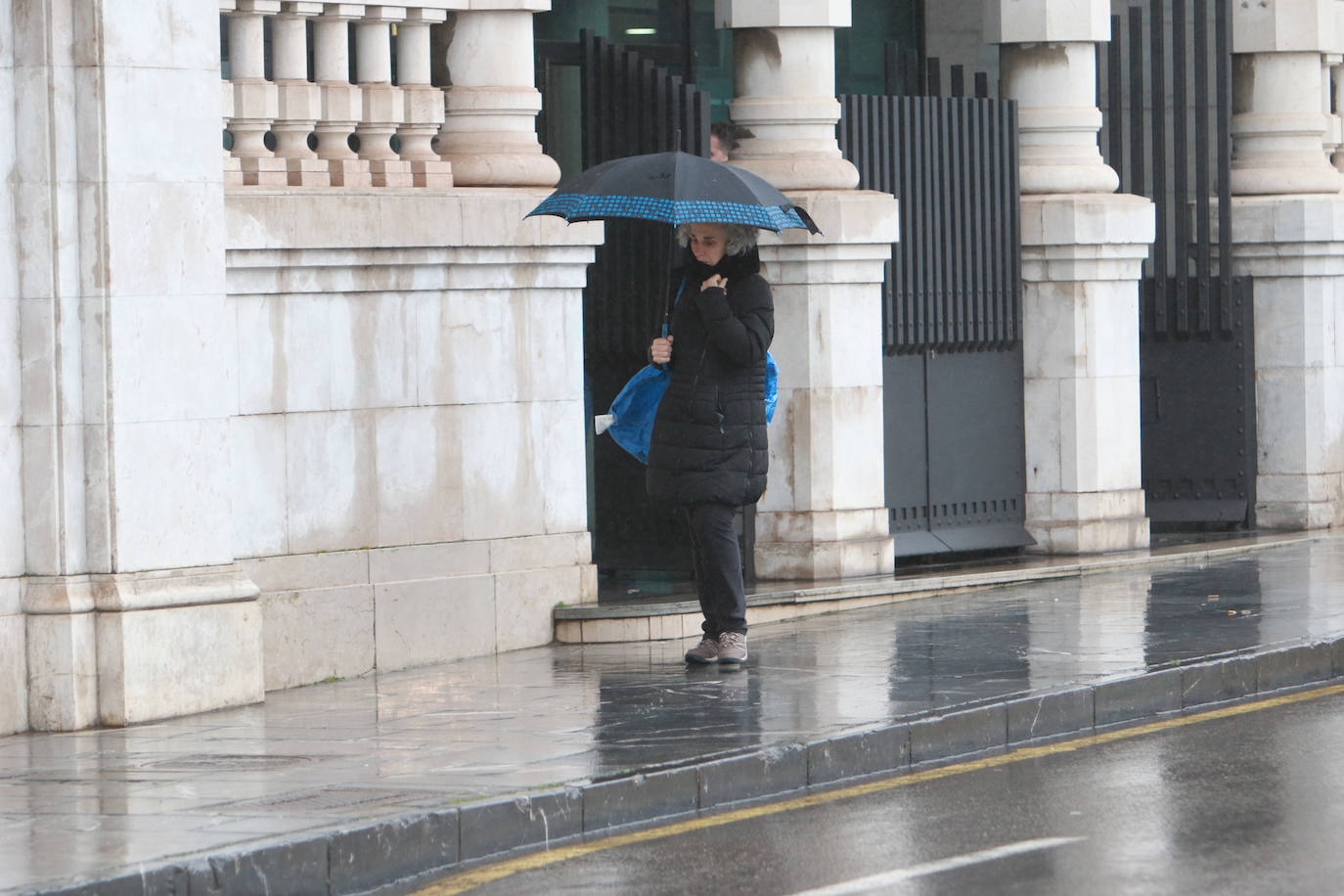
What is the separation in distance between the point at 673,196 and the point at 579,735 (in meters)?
2.18

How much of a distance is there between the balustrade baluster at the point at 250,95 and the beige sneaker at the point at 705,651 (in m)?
2.47

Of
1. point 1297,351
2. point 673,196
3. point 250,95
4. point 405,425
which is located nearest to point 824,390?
point 405,425

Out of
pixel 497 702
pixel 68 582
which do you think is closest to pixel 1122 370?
pixel 497 702

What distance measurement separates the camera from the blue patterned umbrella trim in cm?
959

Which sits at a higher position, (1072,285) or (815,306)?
(1072,285)

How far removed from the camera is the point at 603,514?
1338 cm

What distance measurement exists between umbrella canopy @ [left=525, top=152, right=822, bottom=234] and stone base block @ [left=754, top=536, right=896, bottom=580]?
2.96 m

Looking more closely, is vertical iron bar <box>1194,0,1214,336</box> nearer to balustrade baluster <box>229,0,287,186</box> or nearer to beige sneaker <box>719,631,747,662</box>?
beige sneaker <box>719,631,747,662</box>

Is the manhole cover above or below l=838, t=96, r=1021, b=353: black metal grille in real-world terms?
below

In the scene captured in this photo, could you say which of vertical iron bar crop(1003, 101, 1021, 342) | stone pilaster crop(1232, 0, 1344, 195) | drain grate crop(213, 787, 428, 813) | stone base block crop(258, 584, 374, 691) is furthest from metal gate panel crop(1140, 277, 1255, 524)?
drain grate crop(213, 787, 428, 813)

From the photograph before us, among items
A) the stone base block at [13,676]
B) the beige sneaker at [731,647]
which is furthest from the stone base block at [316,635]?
the beige sneaker at [731,647]

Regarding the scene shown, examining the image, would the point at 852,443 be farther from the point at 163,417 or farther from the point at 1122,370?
the point at 163,417

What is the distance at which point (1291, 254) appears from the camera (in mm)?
15812

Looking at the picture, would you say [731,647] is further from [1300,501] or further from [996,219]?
[1300,501]
